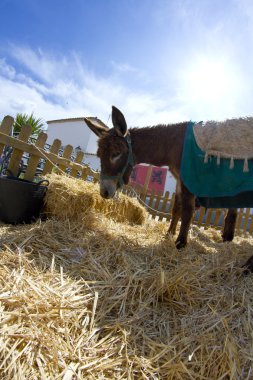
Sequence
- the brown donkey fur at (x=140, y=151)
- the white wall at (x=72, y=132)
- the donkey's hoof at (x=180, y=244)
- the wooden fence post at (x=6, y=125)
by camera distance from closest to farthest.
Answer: the donkey's hoof at (x=180, y=244) < the brown donkey fur at (x=140, y=151) < the wooden fence post at (x=6, y=125) < the white wall at (x=72, y=132)

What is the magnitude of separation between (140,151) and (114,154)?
1.52 ft

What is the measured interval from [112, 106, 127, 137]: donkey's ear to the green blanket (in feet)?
2.63

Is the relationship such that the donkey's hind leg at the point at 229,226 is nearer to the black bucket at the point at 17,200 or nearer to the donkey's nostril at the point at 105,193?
the donkey's nostril at the point at 105,193

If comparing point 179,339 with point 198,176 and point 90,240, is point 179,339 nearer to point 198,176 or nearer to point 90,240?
point 90,240

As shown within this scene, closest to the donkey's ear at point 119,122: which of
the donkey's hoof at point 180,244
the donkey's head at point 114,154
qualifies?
the donkey's head at point 114,154

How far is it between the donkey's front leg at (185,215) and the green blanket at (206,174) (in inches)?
6.7

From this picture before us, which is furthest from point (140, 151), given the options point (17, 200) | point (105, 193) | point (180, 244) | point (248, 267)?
point (248, 267)

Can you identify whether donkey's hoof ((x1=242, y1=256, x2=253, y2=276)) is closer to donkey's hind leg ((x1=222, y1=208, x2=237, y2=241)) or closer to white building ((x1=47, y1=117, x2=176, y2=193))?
donkey's hind leg ((x1=222, y1=208, x2=237, y2=241))

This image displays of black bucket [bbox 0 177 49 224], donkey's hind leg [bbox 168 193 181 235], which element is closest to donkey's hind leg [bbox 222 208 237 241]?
donkey's hind leg [bbox 168 193 181 235]

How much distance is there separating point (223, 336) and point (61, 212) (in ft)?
7.31

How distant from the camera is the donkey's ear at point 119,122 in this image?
2774mm

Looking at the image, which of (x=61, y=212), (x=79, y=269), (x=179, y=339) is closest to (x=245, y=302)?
(x=179, y=339)

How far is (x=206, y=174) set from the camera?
2.67m

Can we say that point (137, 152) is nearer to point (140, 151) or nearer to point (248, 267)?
point (140, 151)
